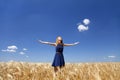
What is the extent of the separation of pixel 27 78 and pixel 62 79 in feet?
2.48

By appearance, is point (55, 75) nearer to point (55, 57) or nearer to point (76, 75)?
point (76, 75)

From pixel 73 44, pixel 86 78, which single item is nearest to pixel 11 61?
pixel 86 78

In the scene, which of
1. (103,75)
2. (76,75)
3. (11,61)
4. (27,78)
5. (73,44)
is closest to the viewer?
(103,75)

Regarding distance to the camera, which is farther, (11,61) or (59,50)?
(59,50)

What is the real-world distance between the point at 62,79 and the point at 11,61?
2.36m

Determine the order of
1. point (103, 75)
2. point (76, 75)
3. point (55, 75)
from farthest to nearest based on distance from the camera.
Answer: point (55, 75) → point (76, 75) → point (103, 75)

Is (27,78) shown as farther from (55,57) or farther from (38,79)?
(55,57)

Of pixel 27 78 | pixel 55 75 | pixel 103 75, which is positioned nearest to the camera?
pixel 103 75

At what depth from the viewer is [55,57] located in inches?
377

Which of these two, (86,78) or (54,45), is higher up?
(54,45)

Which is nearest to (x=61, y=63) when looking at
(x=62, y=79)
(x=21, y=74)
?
(x=21, y=74)

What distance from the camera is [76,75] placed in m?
3.57

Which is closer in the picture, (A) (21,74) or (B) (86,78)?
(B) (86,78)

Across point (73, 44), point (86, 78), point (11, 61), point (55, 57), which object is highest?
point (73, 44)
